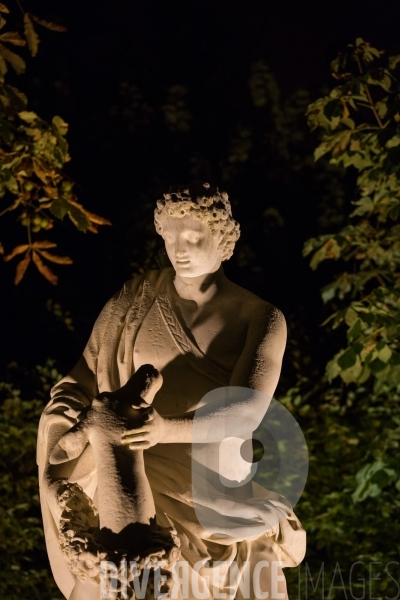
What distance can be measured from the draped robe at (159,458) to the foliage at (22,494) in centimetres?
458

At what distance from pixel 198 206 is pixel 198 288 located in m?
0.39

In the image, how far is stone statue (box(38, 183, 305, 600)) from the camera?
4.20 metres

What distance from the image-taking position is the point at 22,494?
9445mm

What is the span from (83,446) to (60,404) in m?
0.30

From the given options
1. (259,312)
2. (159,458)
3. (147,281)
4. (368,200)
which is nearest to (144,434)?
(159,458)

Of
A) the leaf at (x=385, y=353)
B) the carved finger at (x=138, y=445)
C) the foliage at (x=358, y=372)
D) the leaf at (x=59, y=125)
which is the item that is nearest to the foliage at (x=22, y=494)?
the foliage at (x=358, y=372)

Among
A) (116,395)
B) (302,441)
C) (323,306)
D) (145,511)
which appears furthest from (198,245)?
(323,306)

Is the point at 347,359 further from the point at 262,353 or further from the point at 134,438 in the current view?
the point at 134,438

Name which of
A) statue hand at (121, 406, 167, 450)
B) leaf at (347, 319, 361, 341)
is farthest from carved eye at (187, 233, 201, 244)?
leaf at (347, 319, 361, 341)

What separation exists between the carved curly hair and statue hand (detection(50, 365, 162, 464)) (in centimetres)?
73

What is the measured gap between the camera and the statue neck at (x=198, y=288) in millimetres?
4945

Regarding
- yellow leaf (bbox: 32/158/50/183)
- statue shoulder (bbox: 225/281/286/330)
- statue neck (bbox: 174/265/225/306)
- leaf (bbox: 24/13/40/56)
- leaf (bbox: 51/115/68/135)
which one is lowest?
statue shoulder (bbox: 225/281/286/330)

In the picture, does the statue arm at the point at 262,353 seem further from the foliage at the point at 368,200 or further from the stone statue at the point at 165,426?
the foliage at the point at 368,200

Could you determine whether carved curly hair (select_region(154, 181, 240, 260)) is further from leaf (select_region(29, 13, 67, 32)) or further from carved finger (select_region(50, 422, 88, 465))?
leaf (select_region(29, 13, 67, 32))
